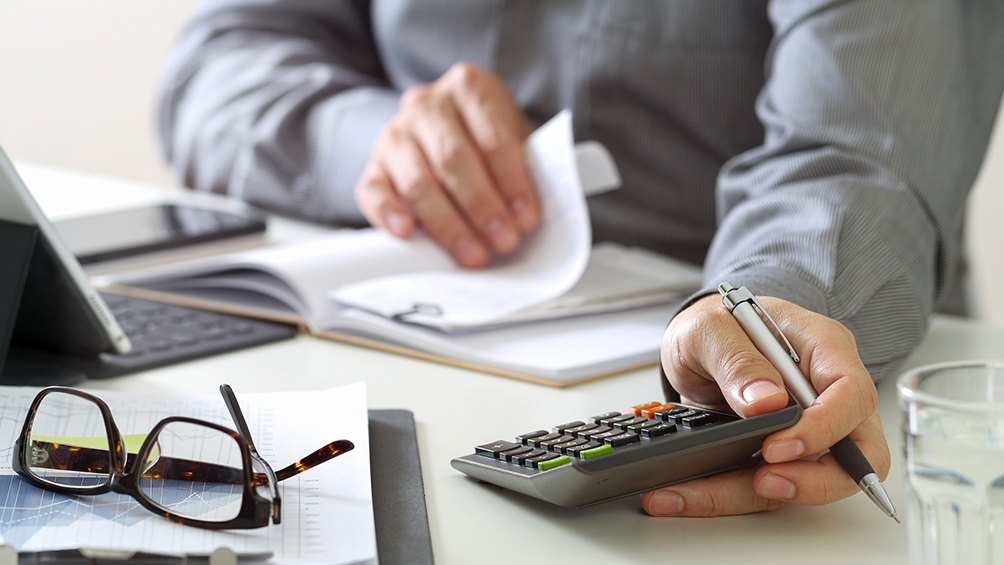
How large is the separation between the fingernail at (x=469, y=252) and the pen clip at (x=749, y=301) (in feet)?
1.37

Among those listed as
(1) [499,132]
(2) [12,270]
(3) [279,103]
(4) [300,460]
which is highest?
(3) [279,103]

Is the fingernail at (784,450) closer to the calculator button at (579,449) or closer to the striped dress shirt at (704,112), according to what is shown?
the calculator button at (579,449)

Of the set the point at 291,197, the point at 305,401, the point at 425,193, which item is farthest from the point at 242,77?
the point at 305,401

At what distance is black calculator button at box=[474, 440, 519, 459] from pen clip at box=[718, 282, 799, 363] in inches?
5.1

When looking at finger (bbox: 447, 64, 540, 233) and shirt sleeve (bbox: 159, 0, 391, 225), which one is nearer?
Answer: finger (bbox: 447, 64, 540, 233)

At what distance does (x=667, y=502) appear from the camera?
1.49ft

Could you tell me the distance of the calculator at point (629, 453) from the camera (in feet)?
1.40

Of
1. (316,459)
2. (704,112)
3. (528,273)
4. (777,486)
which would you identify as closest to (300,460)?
(316,459)

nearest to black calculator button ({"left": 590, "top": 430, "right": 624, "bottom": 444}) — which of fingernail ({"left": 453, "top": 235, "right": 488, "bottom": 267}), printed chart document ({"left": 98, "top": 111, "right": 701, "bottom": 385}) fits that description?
printed chart document ({"left": 98, "top": 111, "right": 701, "bottom": 385})

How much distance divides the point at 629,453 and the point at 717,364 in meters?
0.08

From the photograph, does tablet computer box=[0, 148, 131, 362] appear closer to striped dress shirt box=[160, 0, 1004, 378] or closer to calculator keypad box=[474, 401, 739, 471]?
calculator keypad box=[474, 401, 739, 471]

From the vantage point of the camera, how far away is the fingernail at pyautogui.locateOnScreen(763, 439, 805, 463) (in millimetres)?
440

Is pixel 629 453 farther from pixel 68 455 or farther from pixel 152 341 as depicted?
→ pixel 152 341

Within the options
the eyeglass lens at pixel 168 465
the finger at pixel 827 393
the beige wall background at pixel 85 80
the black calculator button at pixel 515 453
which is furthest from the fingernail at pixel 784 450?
the beige wall background at pixel 85 80
